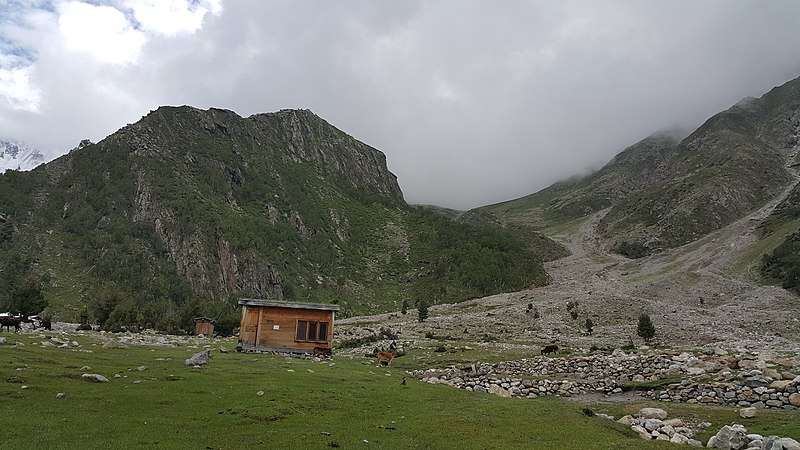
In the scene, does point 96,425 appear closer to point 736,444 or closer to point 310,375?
point 310,375

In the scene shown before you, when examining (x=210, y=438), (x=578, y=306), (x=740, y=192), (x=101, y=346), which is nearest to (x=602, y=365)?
(x=210, y=438)

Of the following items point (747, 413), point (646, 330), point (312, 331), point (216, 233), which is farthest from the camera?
point (216, 233)

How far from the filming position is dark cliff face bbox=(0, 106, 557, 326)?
94625mm

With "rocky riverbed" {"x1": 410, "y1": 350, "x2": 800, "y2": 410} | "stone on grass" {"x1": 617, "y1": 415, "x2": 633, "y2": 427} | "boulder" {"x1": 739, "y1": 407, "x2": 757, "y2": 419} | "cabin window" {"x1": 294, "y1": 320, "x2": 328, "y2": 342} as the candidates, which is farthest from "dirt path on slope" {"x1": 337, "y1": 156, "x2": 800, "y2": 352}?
"stone on grass" {"x1": 617, "y1": 415, "x2": 633, "y2": 427}

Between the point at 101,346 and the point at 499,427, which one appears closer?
the point at 499,427

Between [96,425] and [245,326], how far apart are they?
2682 centimetres

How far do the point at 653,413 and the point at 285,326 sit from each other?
94.7 ft

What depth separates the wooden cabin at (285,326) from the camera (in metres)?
39.7

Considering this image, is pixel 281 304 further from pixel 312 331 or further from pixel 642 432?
pixel 642 432

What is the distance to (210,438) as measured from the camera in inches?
518

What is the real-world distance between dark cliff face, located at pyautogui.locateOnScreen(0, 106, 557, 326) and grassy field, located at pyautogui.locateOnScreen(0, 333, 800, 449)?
1966 inches

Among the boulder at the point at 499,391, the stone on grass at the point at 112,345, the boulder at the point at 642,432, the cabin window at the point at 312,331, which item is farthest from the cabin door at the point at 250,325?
the boulder at the point at 642,432

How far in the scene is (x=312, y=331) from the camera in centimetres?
4094

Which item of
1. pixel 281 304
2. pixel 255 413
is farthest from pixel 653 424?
A: pixel 281 304
